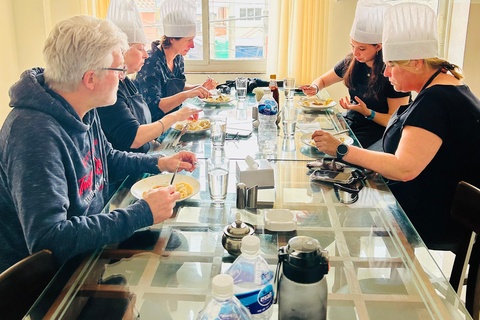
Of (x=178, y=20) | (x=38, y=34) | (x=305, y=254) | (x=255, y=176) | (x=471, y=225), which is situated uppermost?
(x=178, y=20)

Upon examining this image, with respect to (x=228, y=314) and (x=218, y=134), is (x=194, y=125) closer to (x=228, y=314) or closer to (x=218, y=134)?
(x=218, y=134)

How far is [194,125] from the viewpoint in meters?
2.27

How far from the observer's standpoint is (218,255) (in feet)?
3.71

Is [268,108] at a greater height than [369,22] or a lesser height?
lesser

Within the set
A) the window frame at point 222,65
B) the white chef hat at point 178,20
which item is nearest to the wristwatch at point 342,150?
the white chef hat at point 178,20

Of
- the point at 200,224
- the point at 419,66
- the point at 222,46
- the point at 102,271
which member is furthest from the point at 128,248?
the point at 222,46

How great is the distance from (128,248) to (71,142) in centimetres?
35

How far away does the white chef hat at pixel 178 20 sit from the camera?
2961 mm

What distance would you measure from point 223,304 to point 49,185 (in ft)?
2.05

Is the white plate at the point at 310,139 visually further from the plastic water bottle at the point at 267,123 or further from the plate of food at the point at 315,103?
the plate of food at the point at 315,103

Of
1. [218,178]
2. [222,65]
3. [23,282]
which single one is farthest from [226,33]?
[23,282]

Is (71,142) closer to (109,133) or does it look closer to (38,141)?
(38,141)

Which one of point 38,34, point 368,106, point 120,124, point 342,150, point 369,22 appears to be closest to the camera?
point 342,150

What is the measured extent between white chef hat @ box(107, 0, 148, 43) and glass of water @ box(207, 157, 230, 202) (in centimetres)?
113
